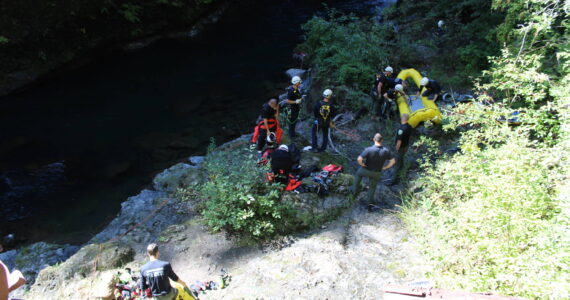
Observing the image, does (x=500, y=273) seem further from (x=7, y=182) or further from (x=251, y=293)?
(x=7, y=182)

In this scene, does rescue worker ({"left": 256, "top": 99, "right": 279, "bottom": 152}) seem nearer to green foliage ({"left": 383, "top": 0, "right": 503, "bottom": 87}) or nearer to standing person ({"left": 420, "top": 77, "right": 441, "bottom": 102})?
standing person ({"left": 420, "top": 77, "right": 441, "bottom": 102})

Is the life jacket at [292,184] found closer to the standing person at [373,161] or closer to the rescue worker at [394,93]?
the standing person at [373,161]

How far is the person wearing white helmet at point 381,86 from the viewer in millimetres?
9477

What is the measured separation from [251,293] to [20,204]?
788 cm

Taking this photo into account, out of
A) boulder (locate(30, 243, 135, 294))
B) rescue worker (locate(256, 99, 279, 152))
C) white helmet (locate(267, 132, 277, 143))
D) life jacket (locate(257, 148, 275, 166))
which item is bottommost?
boulder (locate(30, 243, 135, 294))

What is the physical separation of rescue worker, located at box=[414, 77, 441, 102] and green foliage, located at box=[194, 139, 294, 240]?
5.24 m

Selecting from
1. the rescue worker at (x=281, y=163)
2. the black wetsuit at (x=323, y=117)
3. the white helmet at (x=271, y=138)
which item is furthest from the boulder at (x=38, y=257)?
the black wetsuit at (x=323, y=117)

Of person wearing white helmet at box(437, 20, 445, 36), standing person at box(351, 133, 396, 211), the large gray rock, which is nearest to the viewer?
standing person at box(351, 133, 396, 211)

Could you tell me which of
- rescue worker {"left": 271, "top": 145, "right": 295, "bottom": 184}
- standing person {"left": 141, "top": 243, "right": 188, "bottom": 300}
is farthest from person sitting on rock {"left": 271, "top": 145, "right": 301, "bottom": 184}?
standing person {"left": 141, "top": 243, "right": 188, "bottom": 300}

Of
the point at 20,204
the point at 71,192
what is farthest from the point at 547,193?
the point at 20,204

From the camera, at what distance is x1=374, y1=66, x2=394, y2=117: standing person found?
9.48 metres

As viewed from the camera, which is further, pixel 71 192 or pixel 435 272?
pixel 71 192

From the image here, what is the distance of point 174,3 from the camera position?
1889 centimetres

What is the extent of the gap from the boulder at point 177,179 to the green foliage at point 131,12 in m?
11.8
